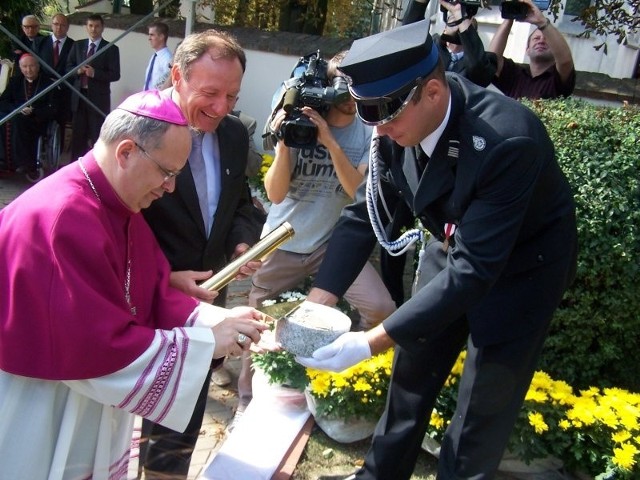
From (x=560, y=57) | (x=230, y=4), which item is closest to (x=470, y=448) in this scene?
(x=560, y=57)

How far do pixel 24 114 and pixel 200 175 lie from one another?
6667 mm

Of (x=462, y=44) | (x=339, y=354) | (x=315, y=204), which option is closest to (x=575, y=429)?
(x=339, y=354)

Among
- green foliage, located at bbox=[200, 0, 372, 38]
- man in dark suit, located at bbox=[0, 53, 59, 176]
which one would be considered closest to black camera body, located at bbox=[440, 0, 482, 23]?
green foliage, located at bbox=[200, 0, 372, 38]

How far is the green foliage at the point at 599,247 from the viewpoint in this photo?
3.44 meters

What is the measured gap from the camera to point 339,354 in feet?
7.63

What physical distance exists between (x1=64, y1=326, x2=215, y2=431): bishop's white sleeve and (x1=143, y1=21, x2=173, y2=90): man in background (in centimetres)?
658

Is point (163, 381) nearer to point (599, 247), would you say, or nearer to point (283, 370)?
point (283, 370)

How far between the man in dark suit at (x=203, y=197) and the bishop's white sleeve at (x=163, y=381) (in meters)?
0.54

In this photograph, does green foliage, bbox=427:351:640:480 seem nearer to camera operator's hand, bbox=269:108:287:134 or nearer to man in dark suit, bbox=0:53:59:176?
camera operator's hand, bbox=269:108:287:134

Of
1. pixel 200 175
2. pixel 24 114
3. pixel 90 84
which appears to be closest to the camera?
pixel 200 175

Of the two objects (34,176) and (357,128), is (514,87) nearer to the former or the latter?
(357,128)

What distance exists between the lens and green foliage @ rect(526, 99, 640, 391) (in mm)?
3436

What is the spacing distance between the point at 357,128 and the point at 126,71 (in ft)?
24.3

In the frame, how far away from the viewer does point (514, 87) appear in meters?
4.75
